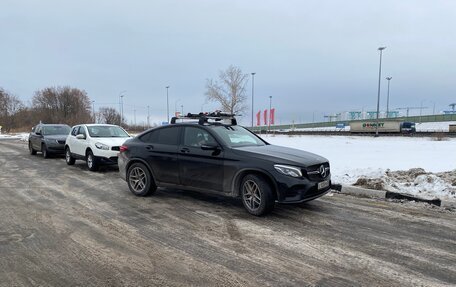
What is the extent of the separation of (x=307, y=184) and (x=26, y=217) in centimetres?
479

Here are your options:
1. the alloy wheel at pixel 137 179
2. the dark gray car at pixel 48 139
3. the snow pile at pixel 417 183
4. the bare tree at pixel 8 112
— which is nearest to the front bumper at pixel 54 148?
the dark gray car at pixel 48 139

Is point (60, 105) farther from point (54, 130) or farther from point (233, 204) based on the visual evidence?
point (233, 204)

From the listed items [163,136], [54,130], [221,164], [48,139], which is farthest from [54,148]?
[221,164]

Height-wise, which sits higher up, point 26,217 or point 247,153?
point 247,153

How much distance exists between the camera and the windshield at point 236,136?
7.10 meters

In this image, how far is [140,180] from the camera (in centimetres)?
821

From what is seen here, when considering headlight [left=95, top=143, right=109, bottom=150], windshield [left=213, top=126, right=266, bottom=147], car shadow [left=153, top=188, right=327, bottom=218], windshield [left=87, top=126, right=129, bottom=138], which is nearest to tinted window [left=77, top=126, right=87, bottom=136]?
windshield [left=87, top=126, right=129, bottom=138]

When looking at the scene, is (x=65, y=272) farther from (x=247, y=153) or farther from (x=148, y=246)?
(x=247, y=153)

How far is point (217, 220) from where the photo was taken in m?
6.21

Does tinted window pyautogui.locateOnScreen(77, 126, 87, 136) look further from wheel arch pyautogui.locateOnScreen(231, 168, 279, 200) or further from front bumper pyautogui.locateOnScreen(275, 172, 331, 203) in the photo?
front bumper pyautogui.locateOnScreen(275, 172, 331, 203)

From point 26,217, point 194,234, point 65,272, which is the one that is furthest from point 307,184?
point 26,217

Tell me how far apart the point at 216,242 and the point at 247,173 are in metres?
1.68

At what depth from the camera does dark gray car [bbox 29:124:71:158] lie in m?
17.0

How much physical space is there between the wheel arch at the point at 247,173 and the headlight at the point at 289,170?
192mm
